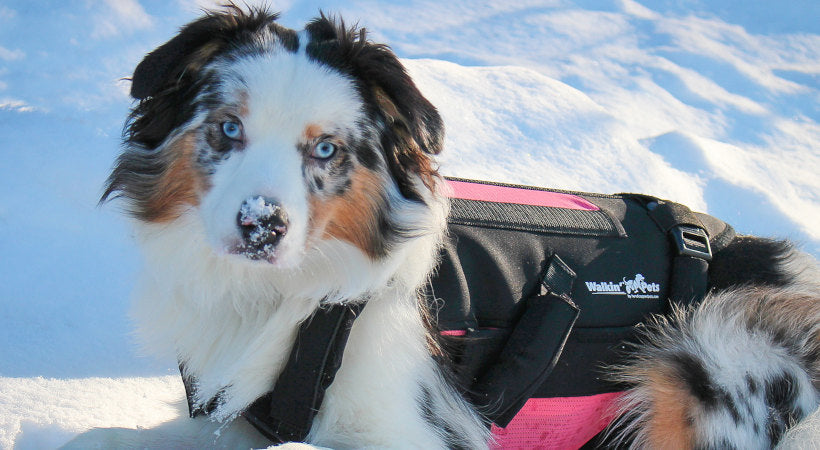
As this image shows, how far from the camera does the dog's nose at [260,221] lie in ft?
5.82

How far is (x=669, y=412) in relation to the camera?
2.50 metres

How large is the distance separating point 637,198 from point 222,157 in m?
1.83

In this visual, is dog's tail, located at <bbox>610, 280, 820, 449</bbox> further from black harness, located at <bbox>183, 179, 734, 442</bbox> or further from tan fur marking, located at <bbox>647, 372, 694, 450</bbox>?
black harness, located at <bbox>183, 179, 734, 442</bbox>

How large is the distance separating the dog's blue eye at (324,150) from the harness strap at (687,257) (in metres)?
1.39

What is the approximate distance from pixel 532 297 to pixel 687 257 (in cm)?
70

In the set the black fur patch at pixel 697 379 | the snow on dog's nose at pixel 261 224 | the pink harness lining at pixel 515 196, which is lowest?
the black fur patch at pixel 697 379

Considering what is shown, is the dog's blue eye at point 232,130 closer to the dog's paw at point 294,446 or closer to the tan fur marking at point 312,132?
the tan fur marking at point 312,132

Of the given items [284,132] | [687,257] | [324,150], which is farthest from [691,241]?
[284,132]

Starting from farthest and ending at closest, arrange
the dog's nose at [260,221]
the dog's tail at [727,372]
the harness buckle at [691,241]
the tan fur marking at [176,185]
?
the harness buckle at [691,241]
the dog's tail at [727,372]
the tan fur marking at [176,185]
the dog's nose at [260,221]

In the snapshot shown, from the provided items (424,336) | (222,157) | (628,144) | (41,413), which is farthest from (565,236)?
(628,144)

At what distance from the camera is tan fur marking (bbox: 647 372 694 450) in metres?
2.47

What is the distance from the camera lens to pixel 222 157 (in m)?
2.04

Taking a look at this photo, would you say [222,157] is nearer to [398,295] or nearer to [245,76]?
[245,76]

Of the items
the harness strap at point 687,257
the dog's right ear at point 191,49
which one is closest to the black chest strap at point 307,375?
the dog's right ear at point 191,49
